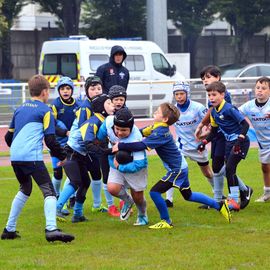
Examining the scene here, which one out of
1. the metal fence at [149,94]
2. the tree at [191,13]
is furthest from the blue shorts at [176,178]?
the tree at [191,13]

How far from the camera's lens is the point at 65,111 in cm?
1159

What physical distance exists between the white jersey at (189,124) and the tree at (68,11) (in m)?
34.7

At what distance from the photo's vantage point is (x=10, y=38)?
47.0 meters

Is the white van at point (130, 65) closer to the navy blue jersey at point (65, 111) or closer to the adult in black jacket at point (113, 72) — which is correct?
the adult in black jacket at point (113, 72)

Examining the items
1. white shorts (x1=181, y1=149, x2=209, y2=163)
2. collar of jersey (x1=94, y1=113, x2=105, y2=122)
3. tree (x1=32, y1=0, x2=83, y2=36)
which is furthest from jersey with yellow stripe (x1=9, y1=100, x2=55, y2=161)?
tree (x1=32, y1=0, x2=83, y2=36)

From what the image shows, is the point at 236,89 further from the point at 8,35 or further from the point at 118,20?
the point at 8,35

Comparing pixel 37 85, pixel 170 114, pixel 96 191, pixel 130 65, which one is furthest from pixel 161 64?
pixel 37 85

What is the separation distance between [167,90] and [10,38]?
20.2 metres

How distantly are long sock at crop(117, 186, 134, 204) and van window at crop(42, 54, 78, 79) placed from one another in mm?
19418

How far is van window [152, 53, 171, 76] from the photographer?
31281 millimetres

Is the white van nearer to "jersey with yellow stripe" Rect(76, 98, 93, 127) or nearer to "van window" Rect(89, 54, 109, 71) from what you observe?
"van window" Rect(89, 54, 109, 71)

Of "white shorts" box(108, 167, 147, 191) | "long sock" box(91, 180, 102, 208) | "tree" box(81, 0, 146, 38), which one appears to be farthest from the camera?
"tree" box(81, 0, 146, 38)

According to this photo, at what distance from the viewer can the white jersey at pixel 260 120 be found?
1160 cm

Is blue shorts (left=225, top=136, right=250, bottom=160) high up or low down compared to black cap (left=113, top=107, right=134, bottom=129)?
down
